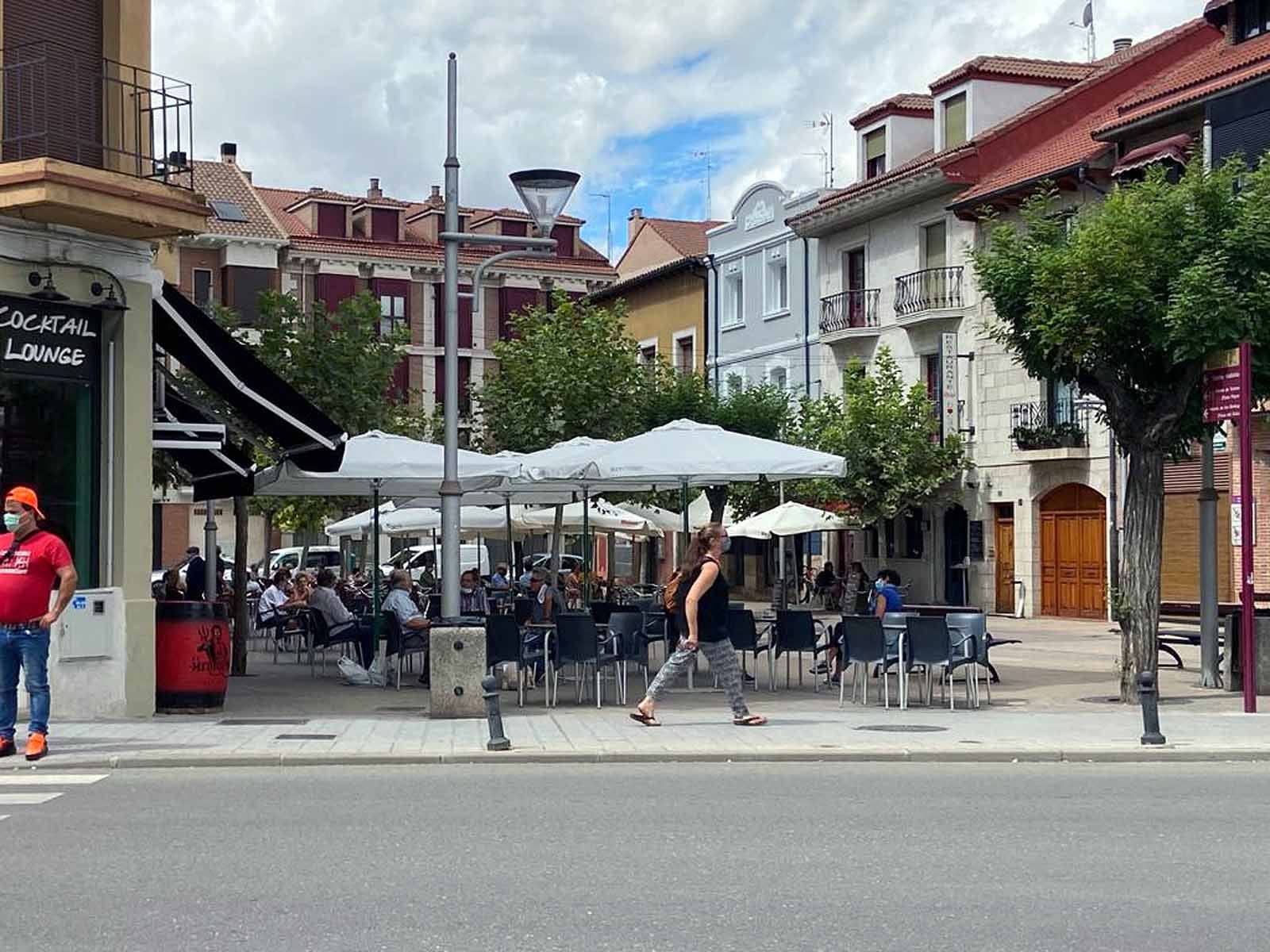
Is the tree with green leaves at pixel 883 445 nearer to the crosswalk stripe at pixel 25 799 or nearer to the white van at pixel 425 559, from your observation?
the white van at pixel 425 559

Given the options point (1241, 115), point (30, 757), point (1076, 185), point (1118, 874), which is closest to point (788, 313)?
point (1076, 185)

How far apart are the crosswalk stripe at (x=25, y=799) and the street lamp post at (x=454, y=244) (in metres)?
5.09

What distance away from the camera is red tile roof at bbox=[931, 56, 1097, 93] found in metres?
40.2

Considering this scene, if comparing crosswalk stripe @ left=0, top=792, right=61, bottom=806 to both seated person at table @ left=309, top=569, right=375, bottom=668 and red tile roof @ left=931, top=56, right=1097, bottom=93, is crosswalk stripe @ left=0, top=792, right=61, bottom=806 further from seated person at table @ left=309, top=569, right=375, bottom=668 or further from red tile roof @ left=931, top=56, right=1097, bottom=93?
red tile roof @ left=931, top=56, right=1097, bottom=93

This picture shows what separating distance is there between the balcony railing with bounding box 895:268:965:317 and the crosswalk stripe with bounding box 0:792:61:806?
30551 mm

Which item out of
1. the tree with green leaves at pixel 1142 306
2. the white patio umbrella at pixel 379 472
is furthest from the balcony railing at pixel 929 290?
the tree with green leaves at pixel 1142 306

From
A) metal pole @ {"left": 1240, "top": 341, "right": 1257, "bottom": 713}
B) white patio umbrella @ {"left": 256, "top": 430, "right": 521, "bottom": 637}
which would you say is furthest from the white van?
metal pole @ {"left": 1240, "top": 341, "right": 1257, "bottom": 713}

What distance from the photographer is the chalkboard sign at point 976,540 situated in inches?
1516

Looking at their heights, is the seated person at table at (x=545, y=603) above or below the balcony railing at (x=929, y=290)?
below

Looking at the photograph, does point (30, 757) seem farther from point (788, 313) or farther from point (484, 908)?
point (788, 313)

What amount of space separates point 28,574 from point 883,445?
27.3 meters

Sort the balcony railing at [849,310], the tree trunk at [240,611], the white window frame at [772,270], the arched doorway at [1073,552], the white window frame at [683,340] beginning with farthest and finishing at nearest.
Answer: the white window frame at [683,340]
the white window frame at [772,270]
the balcony railing at [849,310]
the arched doorway at [1073,552]
the tree trunk at [240,611]

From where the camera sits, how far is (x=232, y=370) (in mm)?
16031

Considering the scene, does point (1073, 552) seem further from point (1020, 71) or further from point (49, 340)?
point (49, 340)
